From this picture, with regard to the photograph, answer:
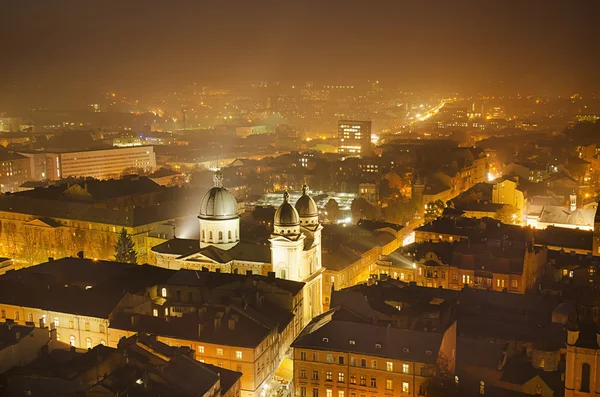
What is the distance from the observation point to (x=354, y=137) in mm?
184875

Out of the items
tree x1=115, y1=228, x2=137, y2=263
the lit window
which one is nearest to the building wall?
tree x1=115, y1=228, x2=137, y2=263

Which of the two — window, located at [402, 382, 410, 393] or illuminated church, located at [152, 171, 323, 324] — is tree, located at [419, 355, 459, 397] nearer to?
window, located at [402, 382, 410, 393]

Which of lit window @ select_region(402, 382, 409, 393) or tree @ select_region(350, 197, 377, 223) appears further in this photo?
tree @ select_region(350, 197, 377, 223)

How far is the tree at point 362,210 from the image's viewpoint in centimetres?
9512

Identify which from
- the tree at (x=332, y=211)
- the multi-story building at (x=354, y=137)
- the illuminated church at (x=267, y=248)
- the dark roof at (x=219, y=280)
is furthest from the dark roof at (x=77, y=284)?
the multi-story building at (x=354, y=137)

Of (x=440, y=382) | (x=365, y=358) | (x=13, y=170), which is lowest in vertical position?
(x=440, y=382)

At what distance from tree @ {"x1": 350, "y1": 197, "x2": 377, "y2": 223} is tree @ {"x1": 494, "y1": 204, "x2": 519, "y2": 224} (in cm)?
1784

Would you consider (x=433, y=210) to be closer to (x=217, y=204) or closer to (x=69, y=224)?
(x=217, y=204)

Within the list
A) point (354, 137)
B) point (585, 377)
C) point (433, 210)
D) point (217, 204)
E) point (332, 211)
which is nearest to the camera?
point (585, 377)

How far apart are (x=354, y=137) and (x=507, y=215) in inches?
4132

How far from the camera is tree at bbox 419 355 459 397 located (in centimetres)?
3653

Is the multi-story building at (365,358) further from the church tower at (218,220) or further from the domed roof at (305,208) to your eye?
the church tower at (218,220)

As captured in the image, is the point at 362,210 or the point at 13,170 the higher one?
the point at 13,170

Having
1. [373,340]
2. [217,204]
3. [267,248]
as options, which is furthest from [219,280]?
[373,340]
